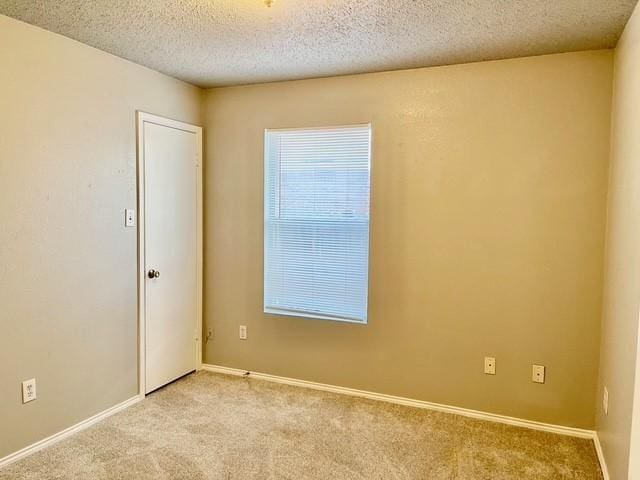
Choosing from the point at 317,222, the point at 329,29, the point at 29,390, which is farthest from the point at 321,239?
the point at 29,390

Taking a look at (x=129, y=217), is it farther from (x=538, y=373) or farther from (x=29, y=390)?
(x=538, y=373)

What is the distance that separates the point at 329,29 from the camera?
2521 mm

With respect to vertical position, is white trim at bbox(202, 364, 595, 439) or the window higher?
the window

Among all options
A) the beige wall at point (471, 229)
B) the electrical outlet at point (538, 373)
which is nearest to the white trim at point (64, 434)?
the beige wall at point (471, 229)

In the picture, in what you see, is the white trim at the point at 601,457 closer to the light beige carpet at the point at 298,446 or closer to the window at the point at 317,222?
the light beige carpet at the point at 298,446

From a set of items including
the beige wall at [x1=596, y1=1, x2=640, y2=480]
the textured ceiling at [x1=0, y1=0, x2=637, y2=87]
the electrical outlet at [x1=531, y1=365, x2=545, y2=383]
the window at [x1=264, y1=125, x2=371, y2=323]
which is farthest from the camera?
the window at [x1=264, y1=125, x2=371, y2=323]

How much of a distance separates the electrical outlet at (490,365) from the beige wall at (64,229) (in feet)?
8.19

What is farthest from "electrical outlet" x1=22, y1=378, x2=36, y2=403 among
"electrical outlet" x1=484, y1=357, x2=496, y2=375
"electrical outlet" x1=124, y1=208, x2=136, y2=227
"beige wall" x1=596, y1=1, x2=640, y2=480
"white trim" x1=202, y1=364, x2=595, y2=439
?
"beige wall" x1=596, y1=1, x2=640, y2=480

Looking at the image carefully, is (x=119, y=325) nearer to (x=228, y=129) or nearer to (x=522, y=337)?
(x=228, y=129)

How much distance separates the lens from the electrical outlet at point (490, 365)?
→ 308 cm

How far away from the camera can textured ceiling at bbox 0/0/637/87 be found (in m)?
2.23

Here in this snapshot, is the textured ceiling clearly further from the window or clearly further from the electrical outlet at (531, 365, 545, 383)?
the electrical outlet at (531, 365, 545, 383)

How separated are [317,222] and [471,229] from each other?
3.64 ft

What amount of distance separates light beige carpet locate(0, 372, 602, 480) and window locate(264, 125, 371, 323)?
0.76 meters
